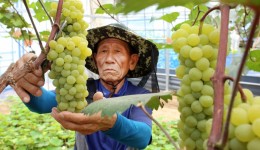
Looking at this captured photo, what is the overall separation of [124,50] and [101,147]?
1.63 feet

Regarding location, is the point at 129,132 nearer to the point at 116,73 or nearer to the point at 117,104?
the point at 116,73

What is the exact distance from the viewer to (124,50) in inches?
64.1

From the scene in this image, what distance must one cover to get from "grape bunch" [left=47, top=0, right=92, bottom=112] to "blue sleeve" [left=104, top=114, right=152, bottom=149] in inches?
7.7

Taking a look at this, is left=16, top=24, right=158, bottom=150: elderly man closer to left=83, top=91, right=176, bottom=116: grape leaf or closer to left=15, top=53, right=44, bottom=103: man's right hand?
left=15, top=53, right=44, bottom=103: man's right hand

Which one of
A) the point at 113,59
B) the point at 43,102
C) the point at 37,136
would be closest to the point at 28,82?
the point at 43,102

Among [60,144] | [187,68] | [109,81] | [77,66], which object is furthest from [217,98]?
[60,144]

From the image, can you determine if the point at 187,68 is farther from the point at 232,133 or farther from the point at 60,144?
the point at 60,144

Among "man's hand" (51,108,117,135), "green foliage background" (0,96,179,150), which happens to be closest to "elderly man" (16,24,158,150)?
"man's hand" (51,108,117,135)

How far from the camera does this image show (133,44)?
166cm

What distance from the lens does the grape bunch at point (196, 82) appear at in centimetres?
52

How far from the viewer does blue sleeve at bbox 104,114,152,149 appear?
43.3 inches

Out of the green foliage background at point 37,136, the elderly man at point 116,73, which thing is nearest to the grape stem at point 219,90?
the elderly man at point 116,73

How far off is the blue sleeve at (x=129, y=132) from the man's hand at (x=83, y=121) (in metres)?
0.07

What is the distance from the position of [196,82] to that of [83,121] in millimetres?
498
